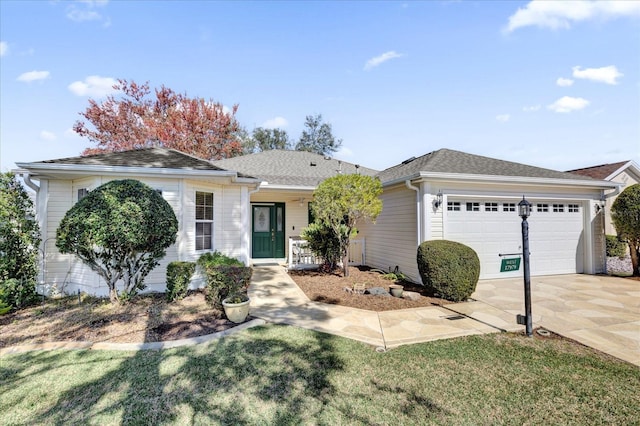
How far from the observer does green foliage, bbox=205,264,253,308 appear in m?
4.88

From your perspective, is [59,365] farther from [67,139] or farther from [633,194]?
[67,139]

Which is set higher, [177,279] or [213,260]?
[213,260]

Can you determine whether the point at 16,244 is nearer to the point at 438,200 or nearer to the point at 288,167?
the point at 288,167

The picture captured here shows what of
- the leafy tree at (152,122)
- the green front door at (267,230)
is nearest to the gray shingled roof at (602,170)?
the green front door at (267,230)

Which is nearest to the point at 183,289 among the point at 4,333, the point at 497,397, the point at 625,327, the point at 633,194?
the point at 4,333

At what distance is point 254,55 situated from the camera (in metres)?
9.98

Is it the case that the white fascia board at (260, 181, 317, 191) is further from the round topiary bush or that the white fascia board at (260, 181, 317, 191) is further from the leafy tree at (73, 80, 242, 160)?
the leafy tree at (73, 80, 242, 160)

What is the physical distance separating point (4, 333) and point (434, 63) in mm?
11168

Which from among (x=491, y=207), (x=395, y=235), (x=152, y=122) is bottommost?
(x=395, y=235)

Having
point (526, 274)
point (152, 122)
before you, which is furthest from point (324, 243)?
point (152, 122)

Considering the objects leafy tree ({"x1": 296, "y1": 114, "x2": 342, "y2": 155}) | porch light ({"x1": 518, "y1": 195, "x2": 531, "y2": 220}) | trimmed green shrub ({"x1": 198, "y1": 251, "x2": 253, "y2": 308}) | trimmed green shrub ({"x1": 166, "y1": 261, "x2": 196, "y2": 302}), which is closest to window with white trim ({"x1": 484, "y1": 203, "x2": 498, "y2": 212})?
porch light ({"x1": 518, "y1": 195, "x2": 531, "y2": 220})

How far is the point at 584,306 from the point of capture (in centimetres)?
516

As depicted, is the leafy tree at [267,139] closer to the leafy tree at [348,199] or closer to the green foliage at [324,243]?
the green foliage at [324,243]

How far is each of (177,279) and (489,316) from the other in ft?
19.2
